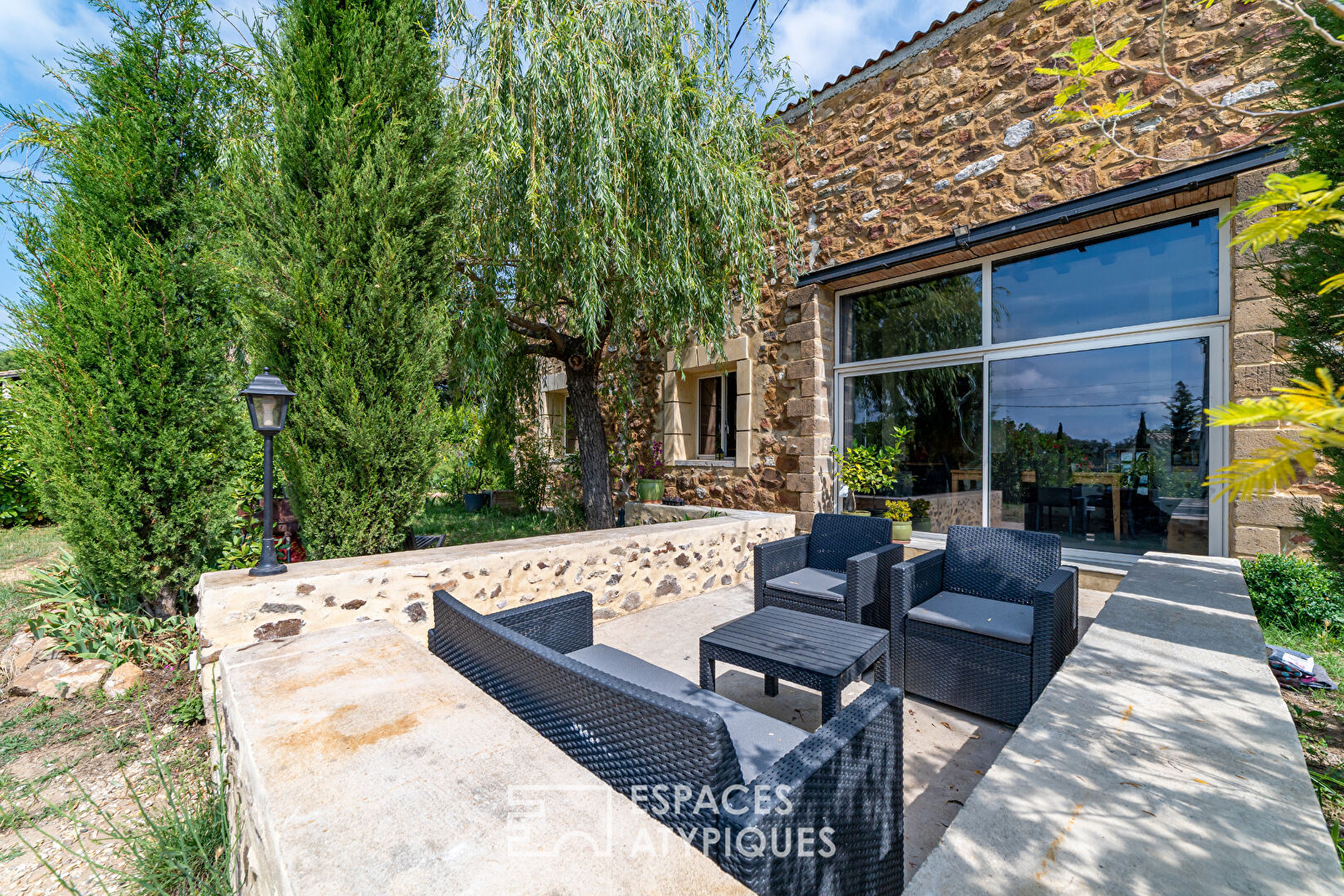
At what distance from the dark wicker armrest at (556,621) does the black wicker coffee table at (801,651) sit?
540mm

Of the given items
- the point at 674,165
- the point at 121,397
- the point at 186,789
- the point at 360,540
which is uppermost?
the point at 674,165

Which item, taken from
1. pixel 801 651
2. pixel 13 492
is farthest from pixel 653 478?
pixel 13 492

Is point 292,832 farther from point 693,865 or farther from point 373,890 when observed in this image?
point 693,865

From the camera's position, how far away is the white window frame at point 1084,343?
376 cm

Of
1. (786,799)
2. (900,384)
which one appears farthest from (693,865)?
(900,384)

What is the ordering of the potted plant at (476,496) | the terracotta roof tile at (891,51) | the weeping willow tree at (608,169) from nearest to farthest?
the weeping willow tree at (608,169), the terracotta roof tile at (891,51), the potted plant at (476,496)

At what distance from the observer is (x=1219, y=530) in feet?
12.4

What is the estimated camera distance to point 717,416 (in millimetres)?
7027

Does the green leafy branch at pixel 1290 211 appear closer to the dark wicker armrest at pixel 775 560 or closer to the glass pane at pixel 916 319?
the dark wicker armrest at pixel 775 560

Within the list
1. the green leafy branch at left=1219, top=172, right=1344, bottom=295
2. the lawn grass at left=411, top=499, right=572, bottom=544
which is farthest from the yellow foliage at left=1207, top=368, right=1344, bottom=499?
the lawn grass at left=411, top=499, right=572, bottom=544

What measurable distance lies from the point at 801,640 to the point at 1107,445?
11.1 ft

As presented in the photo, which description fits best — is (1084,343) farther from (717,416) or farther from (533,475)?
(533,475)

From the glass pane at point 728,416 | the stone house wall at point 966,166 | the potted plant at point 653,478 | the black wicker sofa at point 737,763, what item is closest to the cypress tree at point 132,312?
the black wicker sofa at point 737,763

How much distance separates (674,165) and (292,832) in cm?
440
